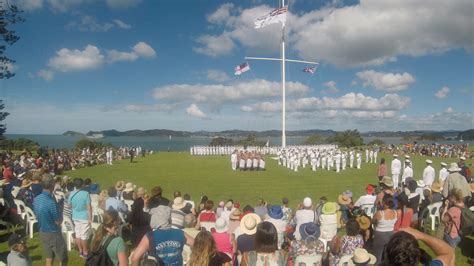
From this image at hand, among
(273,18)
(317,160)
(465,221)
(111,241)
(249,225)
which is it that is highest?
(273,18)

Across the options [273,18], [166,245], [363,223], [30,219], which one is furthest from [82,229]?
[273,18]

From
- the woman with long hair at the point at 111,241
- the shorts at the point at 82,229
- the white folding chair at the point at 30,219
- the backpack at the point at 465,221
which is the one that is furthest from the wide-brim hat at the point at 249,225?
the white folding chair at the point at 30,219

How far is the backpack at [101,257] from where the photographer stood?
4.61 meters

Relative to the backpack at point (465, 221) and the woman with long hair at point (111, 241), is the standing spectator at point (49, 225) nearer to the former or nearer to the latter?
the woman with long hair at point (111, 241)

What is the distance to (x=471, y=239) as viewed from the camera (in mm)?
10219

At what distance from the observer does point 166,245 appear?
466 centimetres

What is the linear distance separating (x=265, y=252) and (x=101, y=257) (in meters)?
1.93

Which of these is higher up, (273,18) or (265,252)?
(273,18)

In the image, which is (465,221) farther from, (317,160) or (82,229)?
(317,160)

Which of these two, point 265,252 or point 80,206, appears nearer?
point 265,252

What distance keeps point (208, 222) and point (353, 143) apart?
253 ft

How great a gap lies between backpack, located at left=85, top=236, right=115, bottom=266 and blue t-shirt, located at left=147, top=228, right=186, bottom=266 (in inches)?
21.0

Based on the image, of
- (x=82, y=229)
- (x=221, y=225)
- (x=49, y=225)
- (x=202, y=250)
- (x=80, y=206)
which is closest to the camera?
(x=202, y=250)

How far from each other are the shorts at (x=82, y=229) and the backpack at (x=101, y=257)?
3.73 metres
